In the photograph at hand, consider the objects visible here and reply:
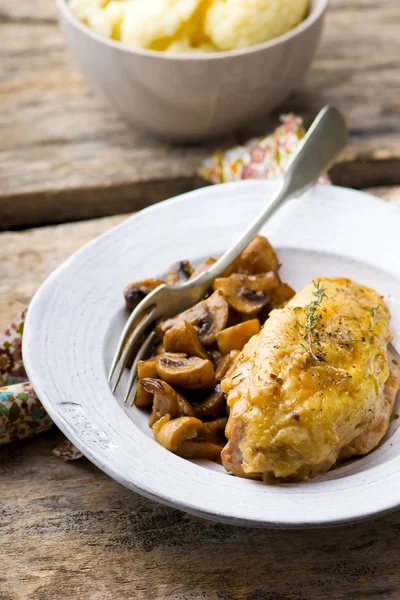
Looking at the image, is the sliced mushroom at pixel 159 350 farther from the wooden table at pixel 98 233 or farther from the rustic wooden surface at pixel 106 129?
the rustic wooden surface at pixel 106 129

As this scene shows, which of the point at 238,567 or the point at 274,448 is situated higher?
the point at 274,448

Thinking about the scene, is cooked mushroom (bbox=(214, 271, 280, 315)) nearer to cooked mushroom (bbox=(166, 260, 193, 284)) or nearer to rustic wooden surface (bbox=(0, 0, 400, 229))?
cooked mushroom (bbox=(166, 260, 193, 284))

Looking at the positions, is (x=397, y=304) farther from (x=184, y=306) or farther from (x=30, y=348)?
(x=30, y=348)

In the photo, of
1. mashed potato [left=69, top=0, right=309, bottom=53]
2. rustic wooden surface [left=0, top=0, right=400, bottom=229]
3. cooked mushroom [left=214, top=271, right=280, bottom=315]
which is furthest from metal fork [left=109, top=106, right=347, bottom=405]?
rustic wooden surface [left=0, top=0, right=400, bottom=229]

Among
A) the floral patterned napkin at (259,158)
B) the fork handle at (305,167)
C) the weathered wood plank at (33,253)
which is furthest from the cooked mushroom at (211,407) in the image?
the floral patterned napkin at (259,158)

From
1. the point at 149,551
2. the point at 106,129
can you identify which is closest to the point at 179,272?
the point at 149,551

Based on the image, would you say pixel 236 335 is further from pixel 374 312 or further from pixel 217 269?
pixel 374 312

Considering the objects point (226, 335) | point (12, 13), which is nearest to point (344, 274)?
point (226, 335)
